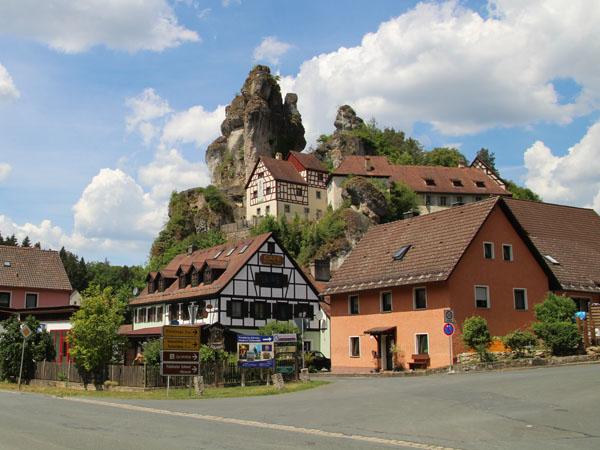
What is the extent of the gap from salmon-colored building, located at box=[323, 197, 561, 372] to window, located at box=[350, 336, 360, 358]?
0.18 feet

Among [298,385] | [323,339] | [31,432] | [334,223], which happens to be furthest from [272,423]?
[334,223]

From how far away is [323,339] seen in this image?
53.1 metres

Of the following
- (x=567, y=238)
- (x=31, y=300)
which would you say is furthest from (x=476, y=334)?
(x=31, y=300)

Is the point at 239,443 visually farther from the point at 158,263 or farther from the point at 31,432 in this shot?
the point at 158,263

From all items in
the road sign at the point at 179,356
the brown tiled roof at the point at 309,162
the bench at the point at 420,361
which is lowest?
the bench at the point at 420,361

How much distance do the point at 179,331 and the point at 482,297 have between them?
16618 mm

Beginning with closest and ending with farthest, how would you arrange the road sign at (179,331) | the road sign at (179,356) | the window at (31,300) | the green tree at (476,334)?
the road sign at (179,356)
the road sign at (179,331)
the green tree at (476,334)
the window at (31,300)

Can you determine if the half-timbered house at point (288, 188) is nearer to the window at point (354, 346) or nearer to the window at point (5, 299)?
the window at point (5, 299)

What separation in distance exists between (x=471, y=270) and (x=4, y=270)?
45.9 meters

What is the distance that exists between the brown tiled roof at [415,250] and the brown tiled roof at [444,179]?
158 ft

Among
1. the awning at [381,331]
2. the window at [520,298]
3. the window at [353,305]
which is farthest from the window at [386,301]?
the window at [520,298]

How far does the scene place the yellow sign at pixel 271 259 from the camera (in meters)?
50.1

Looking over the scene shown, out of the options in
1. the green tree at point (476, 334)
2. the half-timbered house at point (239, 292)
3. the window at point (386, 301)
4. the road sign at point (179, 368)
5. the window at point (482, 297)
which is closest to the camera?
the road sign at point (179, 368)

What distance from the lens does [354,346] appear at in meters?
39.5
